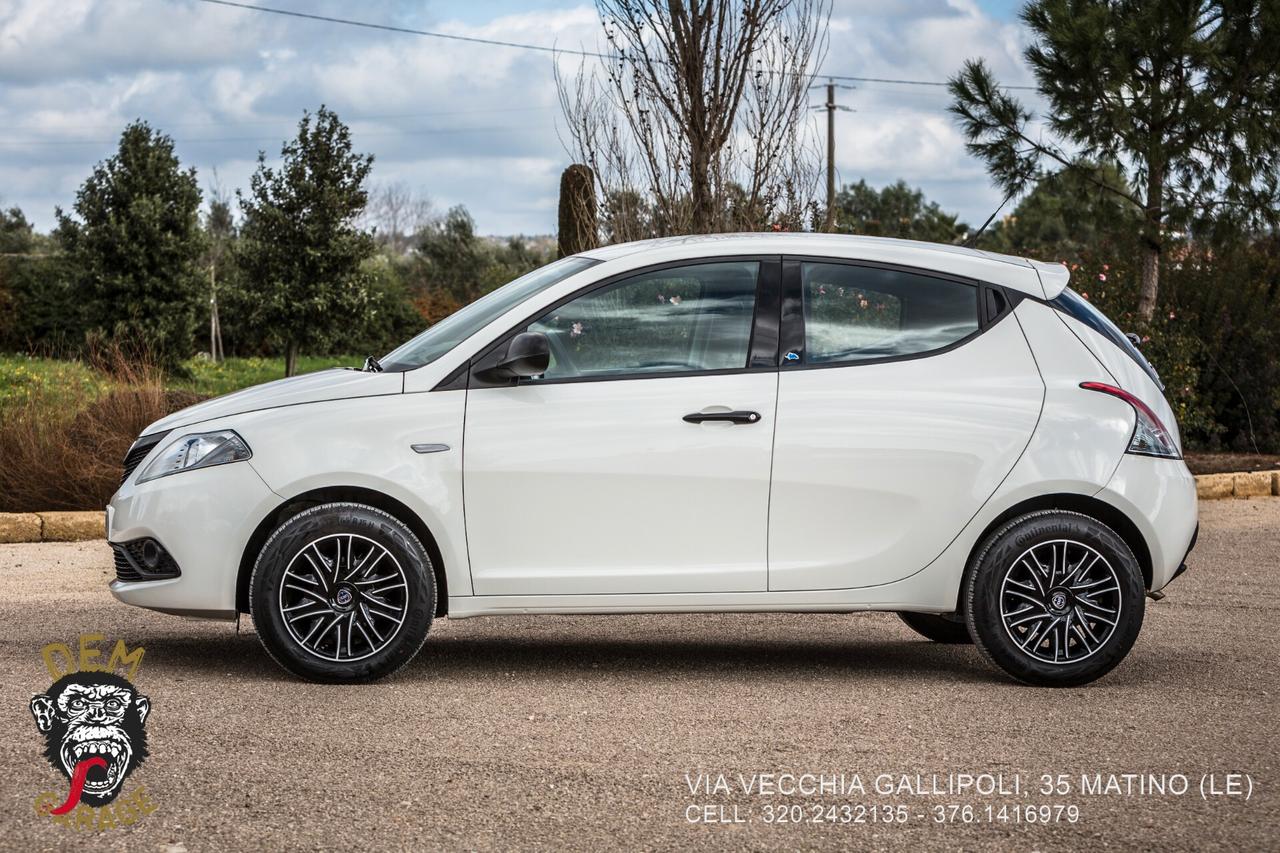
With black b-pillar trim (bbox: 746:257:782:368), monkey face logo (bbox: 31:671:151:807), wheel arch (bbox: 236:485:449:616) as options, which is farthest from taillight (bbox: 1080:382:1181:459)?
monkey face logo (bbox: 31:671:151:807)

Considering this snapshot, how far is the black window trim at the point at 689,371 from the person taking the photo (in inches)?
236

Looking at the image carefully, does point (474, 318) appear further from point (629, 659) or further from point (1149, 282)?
point (1149, 282)

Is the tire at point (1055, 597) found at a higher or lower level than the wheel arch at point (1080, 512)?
lower

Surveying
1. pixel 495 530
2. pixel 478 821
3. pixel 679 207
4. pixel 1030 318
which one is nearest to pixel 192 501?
pixel 495 530

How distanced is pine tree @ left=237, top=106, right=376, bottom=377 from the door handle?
25632mm

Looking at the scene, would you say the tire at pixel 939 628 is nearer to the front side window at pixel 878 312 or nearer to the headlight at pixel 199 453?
the front side window at pixel 878 312

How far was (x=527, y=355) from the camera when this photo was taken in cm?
581

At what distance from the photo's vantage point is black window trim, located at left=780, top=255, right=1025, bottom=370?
613 centimetres

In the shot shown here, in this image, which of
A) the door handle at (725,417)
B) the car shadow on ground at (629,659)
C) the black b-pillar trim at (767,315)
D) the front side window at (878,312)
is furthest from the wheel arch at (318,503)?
the front side window at (878,312)

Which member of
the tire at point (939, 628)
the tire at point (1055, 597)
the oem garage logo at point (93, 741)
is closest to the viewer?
the oem garage logo at point (93, 741)

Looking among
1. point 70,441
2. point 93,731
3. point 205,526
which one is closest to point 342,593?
point 205,526

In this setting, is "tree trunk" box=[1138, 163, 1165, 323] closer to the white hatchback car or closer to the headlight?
the white hatchback car

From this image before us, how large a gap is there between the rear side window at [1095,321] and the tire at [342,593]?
2863mm

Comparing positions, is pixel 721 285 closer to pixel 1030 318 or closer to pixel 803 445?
pixel 803 445
